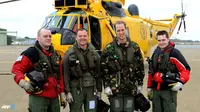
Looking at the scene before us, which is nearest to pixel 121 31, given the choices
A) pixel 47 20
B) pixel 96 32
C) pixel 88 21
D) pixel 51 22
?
pixel 88 21

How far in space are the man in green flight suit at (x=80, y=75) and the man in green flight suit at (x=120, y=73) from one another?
20cm

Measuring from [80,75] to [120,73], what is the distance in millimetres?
628

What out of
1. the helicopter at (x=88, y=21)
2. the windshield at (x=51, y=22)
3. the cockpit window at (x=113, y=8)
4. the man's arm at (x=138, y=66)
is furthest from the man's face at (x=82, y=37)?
the cockpit window at (x=113, y=8)

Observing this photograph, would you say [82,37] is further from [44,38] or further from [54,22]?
[54,22]

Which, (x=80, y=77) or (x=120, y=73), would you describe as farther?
(x=120, y=73)

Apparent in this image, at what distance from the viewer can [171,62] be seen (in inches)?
175

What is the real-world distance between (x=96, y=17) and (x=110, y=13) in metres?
1.26

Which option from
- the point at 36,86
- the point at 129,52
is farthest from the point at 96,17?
the point at 36,86

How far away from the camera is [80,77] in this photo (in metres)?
4.39

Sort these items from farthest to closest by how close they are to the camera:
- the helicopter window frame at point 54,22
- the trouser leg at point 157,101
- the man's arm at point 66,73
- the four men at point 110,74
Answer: the helicopter window frame at point 54,22 → the trouser leg at point 157,101 → the man's arm at point 66,73 → the four men at point 110,74

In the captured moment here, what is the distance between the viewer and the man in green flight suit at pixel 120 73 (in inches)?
177

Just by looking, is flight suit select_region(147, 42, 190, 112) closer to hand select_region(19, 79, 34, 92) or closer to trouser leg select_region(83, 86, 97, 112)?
trouser leg select_region(83, 86, 97, 112)

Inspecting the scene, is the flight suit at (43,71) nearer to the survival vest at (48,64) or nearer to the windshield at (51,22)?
the survival vest at (48,64)

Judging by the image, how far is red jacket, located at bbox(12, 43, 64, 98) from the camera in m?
3.98
